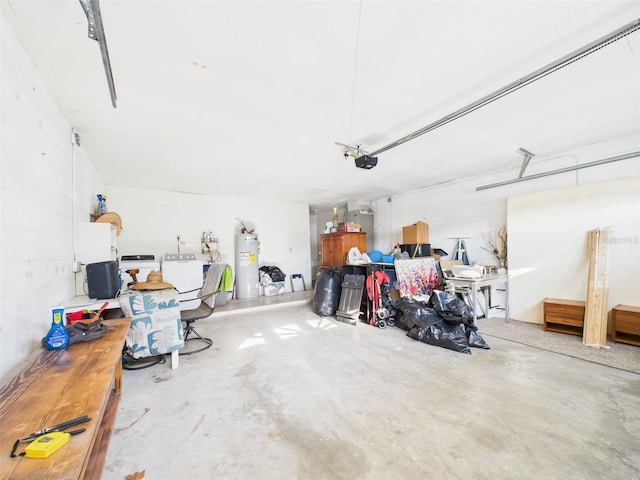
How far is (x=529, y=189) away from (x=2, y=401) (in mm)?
6028

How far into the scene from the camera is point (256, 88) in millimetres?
2201

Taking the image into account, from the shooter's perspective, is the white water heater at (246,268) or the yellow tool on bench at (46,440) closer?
the yellow tool on bench at (46,440)

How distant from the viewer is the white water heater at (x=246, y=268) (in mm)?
6238

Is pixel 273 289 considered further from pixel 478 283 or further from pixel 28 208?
pixel 28 208

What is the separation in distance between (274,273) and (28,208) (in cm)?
519

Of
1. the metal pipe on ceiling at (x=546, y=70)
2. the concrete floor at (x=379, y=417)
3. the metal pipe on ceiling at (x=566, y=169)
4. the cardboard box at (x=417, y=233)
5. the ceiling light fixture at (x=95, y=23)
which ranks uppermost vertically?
the metal pipe on ceiling at (x=546, y=70)

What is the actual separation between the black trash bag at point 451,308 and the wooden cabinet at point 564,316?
1.26 meters

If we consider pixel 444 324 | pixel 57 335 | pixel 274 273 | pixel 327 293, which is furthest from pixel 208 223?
pixel 444 324

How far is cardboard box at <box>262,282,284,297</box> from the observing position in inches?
260

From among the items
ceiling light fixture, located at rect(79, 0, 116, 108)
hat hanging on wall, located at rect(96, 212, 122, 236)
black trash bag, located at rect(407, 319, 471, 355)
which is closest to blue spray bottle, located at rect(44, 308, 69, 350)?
ceiling light fixture, located at rect(79, 0, 116, 108)

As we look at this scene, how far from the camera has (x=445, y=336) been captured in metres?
A: 3.25

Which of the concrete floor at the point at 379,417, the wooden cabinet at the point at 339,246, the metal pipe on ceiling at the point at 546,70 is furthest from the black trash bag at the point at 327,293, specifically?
the metal pipe on ceiling at the point at 546,70

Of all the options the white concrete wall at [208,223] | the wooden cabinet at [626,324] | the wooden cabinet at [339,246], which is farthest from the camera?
the wooden cabinet at [339,246]

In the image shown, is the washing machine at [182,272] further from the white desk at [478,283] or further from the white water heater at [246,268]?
the white desk at [478,283]
